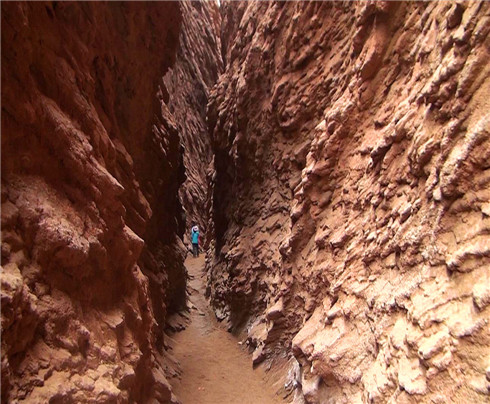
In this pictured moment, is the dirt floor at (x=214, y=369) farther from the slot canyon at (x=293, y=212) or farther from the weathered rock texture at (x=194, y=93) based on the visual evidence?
the weathered rock texture at (x=194, y=93)

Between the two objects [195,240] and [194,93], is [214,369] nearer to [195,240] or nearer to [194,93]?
[195,240]

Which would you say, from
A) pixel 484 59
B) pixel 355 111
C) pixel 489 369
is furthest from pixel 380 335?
pixel 355 111

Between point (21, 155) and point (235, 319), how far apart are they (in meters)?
8.01

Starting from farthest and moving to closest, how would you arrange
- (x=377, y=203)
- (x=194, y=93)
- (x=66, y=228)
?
(x=194, y=93) → (x=377, y=203) → (x=66, y=228)

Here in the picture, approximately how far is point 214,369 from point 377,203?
5787 millimetres

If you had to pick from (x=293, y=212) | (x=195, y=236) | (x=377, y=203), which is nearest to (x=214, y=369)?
(x=293, y=212)

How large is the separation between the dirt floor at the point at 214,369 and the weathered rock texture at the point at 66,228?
170cm

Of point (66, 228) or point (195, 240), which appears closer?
point (66, 228)

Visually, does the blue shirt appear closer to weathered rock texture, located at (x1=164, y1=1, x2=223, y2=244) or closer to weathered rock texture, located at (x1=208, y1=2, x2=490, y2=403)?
weathered rock texture, located at (x1=164, y1=1, x2=223, y2=244)

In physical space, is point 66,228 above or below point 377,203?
below

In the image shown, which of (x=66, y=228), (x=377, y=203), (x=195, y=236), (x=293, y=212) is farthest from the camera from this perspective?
(x=195, y=236)

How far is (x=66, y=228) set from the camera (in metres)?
3.70

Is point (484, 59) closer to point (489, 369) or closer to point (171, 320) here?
point (489, 369)

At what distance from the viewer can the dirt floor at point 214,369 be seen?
6.96m
